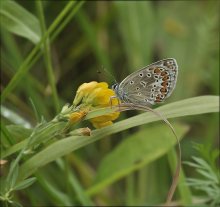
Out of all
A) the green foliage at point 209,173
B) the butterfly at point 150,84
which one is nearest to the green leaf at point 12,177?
the butterfly at point 150,84

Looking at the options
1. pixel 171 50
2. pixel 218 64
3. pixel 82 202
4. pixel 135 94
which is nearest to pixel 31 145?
pixel 135 94

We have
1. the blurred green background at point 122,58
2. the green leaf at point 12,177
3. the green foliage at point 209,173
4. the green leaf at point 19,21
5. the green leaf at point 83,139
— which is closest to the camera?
the green leaf at point 12,177

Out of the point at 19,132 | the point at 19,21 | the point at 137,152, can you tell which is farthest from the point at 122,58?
the point at 19,132

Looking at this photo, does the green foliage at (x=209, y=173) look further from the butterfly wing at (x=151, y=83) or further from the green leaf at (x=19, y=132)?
the green leaf at (x=19, y=132)

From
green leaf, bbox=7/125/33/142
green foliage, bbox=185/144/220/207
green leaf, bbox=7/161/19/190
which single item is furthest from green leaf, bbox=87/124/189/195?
green leaf, bbox=7/161/19/190

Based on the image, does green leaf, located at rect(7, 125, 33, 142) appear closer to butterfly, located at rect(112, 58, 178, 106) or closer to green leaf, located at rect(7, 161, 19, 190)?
green leaf, located at rect(7, 161, 19, 190)

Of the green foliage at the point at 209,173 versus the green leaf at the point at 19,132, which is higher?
the green leaf at the point at 19,132

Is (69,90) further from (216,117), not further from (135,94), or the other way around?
(135,94)

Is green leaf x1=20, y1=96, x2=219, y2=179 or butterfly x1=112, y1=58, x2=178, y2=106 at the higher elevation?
butterfly x1=112, y1=58, x2=178, y2=106
